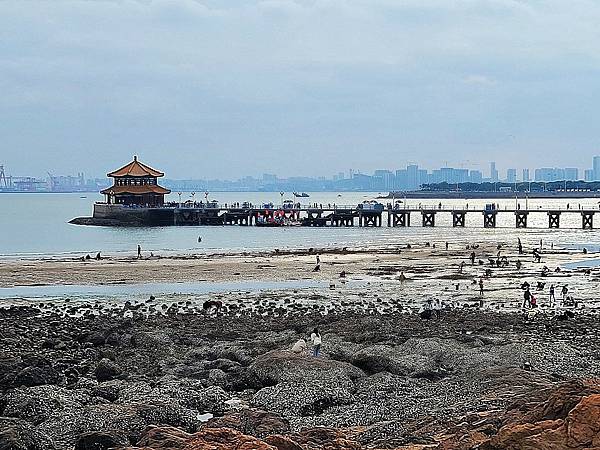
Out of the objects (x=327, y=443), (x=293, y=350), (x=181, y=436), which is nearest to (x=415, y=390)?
(x=293, y=350)

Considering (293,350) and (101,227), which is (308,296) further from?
(101,227)

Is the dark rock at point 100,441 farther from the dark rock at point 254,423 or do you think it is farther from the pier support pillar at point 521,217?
the pier support pillar at point 521,217

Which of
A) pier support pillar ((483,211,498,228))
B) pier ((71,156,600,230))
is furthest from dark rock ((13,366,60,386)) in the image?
pier support pillar ((483,211,498,228))

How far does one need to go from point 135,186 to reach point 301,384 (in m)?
76.8

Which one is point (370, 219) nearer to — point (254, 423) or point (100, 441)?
point (254, 423)

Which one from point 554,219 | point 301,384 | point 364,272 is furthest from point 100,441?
point 554,219

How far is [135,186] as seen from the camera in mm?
90062

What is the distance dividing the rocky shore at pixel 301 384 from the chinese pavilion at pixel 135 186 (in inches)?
2578

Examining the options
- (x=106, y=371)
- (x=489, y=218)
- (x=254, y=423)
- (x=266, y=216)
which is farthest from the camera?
(x=489, y=218)

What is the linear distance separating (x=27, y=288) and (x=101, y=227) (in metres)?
52.2

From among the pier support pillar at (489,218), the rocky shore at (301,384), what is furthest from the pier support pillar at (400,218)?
the rocky shore at (301,384)

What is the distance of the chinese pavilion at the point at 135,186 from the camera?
89438 mm

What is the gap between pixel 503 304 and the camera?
29.3 m

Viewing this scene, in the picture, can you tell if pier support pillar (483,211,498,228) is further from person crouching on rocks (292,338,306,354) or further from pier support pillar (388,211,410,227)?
person crouching on rocks (292,338,306,354)
